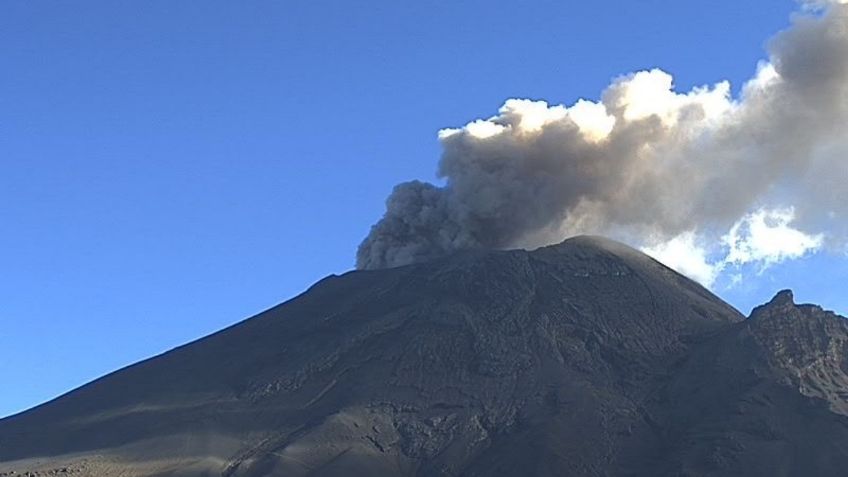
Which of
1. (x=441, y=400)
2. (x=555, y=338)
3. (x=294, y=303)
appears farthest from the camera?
(x=294, y=303)

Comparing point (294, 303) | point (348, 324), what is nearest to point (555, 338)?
point (348, 324)

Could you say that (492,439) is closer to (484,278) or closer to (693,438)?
(693,438)

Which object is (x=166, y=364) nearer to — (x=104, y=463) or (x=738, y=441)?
(x=104, y=463)

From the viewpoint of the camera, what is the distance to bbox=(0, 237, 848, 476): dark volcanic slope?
91.9 meters

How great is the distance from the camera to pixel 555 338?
109062 millimetres

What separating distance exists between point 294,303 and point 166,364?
15111mm

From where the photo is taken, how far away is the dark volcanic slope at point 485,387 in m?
91.9

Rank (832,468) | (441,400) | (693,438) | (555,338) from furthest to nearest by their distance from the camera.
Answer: (555,338)
(441,400)
(693,438)
(832,468)

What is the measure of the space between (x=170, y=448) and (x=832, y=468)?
4502 cm

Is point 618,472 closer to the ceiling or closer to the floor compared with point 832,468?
closer to the ceiling

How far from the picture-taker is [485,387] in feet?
339

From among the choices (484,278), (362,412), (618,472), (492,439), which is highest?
(484,278)

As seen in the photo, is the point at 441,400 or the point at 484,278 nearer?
the point at 441,400

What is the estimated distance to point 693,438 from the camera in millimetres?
94938
